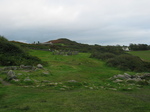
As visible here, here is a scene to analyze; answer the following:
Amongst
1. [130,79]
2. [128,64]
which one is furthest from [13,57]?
[128,64]

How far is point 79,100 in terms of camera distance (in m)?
8.07

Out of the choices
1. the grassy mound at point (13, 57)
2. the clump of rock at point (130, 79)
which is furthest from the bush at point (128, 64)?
the grassy mound at point (13, 57)

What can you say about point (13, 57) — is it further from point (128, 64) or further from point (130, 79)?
point (128, 64)

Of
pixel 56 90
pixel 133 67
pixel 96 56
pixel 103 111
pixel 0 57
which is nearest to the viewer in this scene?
pixel 103 111

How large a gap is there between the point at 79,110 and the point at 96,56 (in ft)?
102

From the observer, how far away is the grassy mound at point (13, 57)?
20800 millimetres

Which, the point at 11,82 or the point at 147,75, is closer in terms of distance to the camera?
the point at 11,82

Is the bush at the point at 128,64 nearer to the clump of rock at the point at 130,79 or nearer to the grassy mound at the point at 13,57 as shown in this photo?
the clump of rock at the point at 130,79

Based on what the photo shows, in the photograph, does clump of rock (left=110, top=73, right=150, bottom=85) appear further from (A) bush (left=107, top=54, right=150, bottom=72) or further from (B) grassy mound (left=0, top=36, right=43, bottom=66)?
(B) grassy mound (left=0, top=36, right=43, bottom=66)

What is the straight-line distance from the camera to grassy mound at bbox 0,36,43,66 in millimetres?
20800

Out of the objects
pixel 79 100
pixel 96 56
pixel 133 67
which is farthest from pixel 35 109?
pixel 96 56

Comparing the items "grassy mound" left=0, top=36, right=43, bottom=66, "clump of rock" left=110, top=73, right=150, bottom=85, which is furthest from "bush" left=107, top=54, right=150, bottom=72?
"grassy mound" left=0, top=36, right=43, bottom=66

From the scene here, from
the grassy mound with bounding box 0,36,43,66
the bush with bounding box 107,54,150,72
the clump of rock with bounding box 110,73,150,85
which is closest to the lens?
the clump of rock with bounding box 110,73,150,85

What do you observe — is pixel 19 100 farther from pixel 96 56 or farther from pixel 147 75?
pixel 96 56
